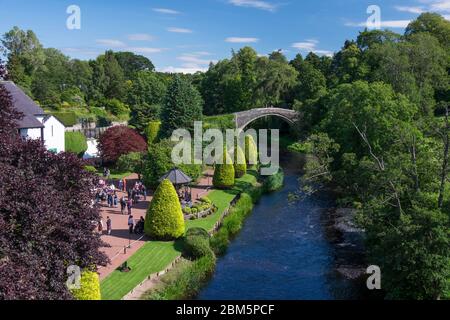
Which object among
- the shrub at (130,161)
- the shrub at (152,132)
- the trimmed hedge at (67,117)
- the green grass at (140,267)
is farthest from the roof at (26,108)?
the trimmed hedge at (67,117)

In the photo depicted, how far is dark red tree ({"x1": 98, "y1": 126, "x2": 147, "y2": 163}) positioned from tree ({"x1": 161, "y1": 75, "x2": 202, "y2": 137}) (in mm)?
8160

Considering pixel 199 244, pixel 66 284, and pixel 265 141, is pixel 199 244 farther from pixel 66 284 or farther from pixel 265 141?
pixel 265 141

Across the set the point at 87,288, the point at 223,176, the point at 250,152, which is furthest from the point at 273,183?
the point at 87,288

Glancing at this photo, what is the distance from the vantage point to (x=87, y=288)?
20188 millimetres

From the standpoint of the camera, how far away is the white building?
153ft

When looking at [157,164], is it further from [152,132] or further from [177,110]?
[152,132]

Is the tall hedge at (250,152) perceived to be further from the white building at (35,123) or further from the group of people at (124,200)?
the white building at (35,123)

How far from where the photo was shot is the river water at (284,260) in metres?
26.7

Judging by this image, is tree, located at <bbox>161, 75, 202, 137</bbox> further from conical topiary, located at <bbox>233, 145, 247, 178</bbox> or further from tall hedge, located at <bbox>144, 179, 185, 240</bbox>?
tall hedge, located at <bbox>144, 179, 185, 240</bbox>

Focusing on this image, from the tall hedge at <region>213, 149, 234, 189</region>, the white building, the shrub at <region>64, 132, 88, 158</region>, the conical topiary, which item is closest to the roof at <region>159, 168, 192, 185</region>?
the tall hedge at <region>213, 149, 234, 189</region>

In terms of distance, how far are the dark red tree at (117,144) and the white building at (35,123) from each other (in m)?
4.68

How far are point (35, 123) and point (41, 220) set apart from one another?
110 feet
